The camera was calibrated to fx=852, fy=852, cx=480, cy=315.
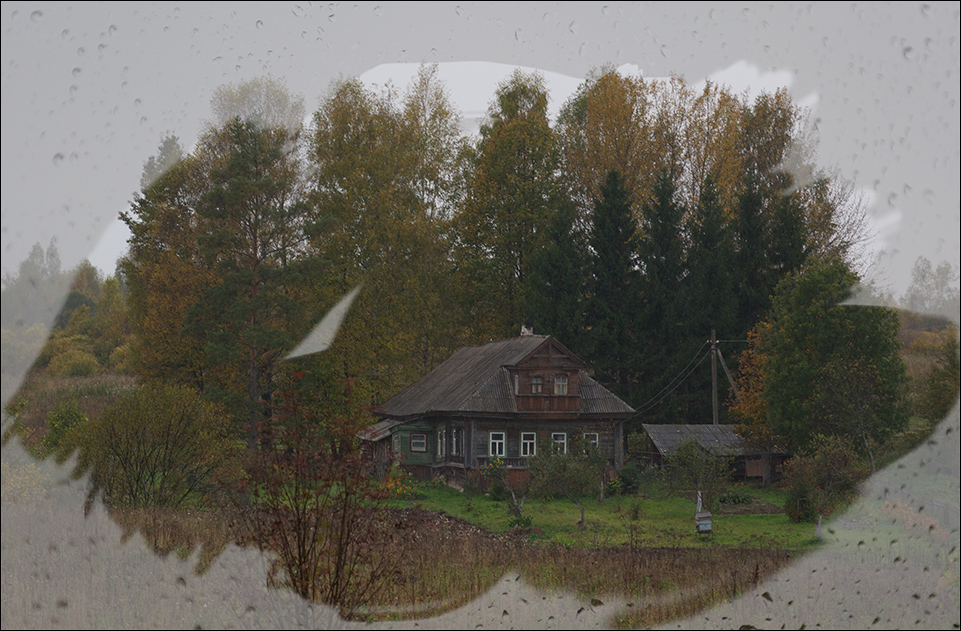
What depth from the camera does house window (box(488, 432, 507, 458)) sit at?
26703 mm

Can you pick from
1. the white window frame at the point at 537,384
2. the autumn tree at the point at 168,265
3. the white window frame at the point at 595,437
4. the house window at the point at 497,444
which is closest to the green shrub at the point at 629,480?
the white window frame at the point at 595,437

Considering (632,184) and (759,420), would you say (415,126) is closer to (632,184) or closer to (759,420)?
(632,184)

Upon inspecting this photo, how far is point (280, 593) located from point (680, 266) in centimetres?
3051

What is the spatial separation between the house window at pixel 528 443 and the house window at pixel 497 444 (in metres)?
0.61

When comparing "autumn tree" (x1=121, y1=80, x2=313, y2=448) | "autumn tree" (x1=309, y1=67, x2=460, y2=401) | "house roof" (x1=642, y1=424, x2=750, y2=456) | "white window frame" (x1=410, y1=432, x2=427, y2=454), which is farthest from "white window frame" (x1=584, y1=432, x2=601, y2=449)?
"autumn tree" (x1=121, y1=80, x2=313, y2=448)

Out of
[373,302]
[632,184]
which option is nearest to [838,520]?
[373,302]

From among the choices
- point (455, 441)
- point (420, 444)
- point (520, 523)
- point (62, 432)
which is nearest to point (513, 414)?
point (455, 441)

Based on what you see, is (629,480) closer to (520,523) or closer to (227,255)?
(520,523)

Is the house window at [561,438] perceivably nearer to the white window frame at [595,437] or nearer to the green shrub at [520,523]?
the white window frame at [595,437]

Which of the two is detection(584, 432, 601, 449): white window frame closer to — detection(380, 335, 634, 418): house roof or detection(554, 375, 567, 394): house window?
detection(380, 335, 634, 418): house roof

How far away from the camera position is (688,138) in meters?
36.3

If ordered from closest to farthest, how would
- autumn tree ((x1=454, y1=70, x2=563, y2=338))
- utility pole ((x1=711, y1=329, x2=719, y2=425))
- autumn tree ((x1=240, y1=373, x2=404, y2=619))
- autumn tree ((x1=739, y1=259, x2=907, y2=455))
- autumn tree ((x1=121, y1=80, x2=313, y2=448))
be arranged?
autumn tree ((x1=240, y1=373, x2=404, y2=619)), autumn tree ((x1=739, y1=259, x2=907, y2=455)), autumn tree ((x1=121, y1=80, x2=313, y2=448)), utility pole ((x1=711, y1=329, x2=719, y2=425)), autumn tree ((x1=454, y1=70, x2=563, y2=338))

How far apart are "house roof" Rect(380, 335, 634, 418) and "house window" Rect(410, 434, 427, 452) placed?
3.04 feet

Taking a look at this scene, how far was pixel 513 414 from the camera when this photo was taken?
86.3ft
